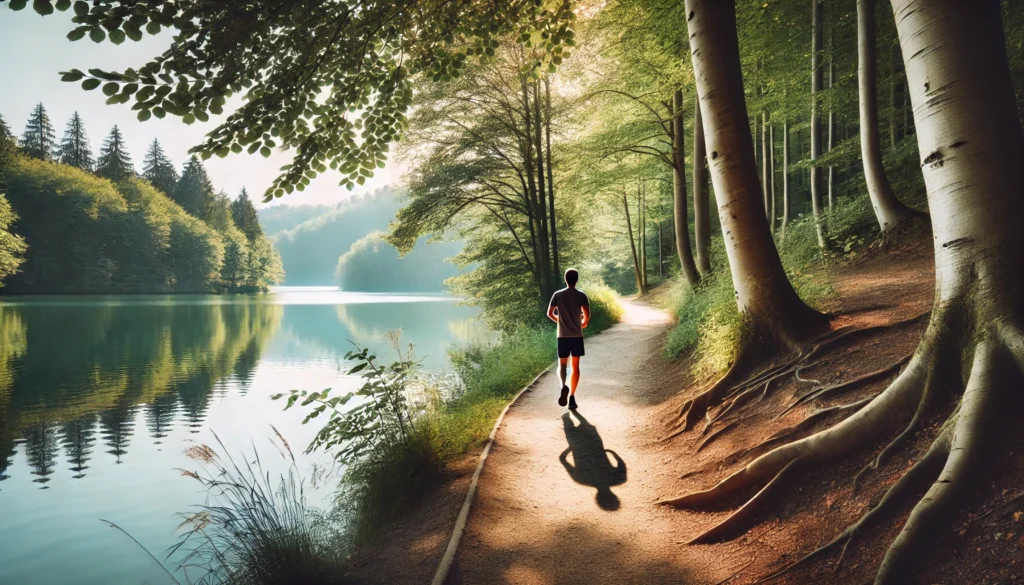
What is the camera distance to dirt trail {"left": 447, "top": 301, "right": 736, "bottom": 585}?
3375mm

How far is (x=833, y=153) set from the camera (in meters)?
11.1

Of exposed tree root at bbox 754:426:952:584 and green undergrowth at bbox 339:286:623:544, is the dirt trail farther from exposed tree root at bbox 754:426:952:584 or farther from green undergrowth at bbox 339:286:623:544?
exposed tree root at bbox 754:426:952:584

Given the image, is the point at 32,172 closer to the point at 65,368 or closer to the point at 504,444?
the point at 65,368

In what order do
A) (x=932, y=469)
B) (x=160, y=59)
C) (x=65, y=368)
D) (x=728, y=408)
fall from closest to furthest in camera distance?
1. (x=932, y=469)
2. (x=160, y=59)
3. (x=728, y=408)
4. (x=65, y=368)

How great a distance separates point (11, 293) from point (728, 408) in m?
69.3

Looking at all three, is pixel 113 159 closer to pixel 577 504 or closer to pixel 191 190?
pixel 191 190

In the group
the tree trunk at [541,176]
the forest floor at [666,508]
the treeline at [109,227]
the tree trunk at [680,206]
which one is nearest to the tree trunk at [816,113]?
the tree trunk at [680,206]

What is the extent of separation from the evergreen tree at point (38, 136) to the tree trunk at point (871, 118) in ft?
285

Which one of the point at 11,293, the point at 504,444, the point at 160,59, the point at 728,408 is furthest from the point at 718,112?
the point at 11,293

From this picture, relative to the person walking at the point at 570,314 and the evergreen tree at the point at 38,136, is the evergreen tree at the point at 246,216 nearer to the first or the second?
the evergreen tree at the point at 38,136

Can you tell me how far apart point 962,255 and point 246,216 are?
96882mm

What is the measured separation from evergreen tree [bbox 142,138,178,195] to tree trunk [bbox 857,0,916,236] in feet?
304

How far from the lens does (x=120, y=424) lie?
38.1ft

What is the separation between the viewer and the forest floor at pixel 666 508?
2.43m
